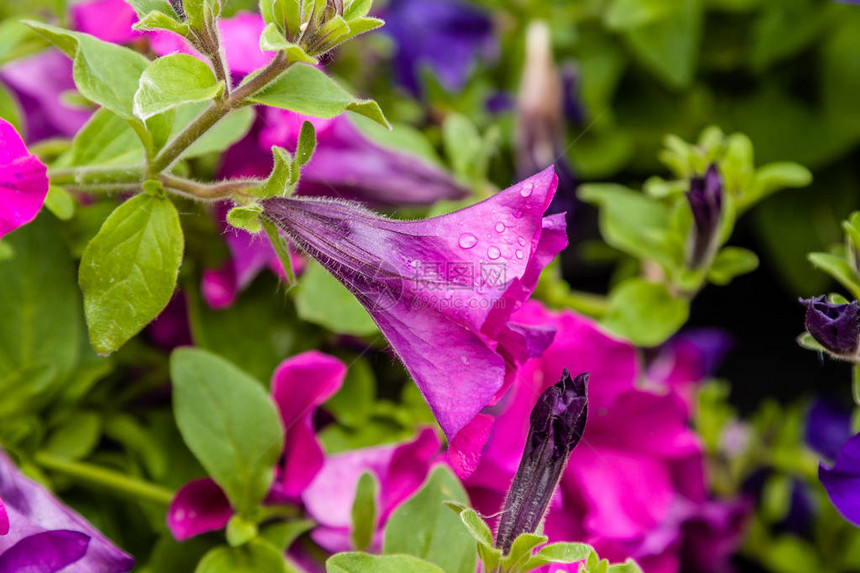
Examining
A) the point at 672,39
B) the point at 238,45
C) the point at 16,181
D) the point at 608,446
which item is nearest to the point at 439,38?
the point at 672,39

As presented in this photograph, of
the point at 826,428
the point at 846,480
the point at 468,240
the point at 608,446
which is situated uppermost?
the point at 468,240

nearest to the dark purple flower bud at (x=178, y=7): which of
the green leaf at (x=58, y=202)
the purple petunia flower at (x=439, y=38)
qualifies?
the green leaf at (x=58, y=202)

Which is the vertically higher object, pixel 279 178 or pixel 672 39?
pixel 279 178

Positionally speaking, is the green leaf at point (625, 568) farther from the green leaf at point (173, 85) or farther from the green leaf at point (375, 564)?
the green leaf at point (173, 85)

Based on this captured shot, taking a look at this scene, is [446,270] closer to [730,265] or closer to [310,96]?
[310,96]

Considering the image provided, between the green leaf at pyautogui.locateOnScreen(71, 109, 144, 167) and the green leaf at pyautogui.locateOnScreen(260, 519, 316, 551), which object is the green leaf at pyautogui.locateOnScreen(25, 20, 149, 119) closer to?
the green leaf at pyautogui.locateOnScreen(71, 109, 144, 167)

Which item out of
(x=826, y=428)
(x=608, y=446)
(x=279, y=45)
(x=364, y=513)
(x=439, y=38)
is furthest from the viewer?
(x=439, y=38)

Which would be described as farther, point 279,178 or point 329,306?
point 329,306

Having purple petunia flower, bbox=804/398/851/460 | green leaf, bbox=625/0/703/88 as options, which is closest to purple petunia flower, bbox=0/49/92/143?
green leaf, bbox=625/0/703/88
